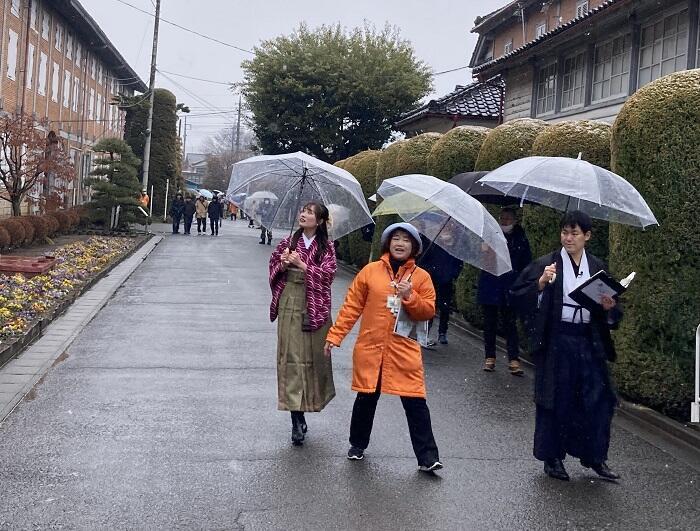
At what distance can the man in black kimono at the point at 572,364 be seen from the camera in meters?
5.54

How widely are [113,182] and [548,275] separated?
25292 millimetres

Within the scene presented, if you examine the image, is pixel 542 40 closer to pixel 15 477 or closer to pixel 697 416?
pixel 697 416

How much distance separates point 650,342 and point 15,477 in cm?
528

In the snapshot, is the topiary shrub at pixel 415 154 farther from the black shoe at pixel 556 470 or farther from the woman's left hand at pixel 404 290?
the black shoe at pixel 556 470

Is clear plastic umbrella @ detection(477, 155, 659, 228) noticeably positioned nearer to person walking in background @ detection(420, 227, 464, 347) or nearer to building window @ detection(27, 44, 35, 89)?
person walking in background @ detection(420, 227, 464, 347)

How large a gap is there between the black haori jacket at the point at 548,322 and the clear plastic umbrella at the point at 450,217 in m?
0.63

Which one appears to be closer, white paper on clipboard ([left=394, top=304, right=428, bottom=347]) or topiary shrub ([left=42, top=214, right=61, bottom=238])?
white paper on clipboard ([left=394, top=304, right=428, bottom=347])

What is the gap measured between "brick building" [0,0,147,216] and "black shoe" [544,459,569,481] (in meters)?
23.4

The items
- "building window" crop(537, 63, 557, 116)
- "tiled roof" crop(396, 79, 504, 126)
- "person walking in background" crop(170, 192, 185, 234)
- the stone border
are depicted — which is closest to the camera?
the stone border

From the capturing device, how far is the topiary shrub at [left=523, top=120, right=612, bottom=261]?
8.68m

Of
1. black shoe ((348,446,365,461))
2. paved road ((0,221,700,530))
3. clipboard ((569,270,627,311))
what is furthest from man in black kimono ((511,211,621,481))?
black shoe ((348,446,365,461))

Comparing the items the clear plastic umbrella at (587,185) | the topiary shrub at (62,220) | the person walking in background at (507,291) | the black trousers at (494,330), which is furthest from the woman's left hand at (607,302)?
the topiary shrub at (62,220)

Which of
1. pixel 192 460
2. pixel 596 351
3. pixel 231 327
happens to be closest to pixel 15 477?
pixel 192 460

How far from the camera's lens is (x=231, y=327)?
37.8 ft
